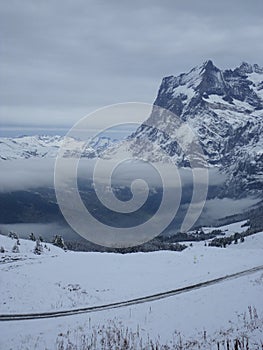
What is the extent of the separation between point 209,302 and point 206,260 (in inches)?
832

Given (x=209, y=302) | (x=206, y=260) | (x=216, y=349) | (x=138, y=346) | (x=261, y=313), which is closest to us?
(x=216, y=349)

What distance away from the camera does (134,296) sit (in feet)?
119

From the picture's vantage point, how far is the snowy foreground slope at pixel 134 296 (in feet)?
78.7

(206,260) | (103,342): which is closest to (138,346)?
(103,342)

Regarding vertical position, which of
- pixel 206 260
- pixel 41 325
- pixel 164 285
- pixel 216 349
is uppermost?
pixel 206 260

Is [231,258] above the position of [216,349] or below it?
above

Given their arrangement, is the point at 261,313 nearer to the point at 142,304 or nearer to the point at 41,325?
the point at 142,304

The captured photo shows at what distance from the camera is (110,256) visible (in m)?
54.1

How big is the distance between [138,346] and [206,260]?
31.0m

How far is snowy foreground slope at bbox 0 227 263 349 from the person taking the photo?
23984 mm

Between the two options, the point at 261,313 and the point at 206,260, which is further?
the point at 206,260

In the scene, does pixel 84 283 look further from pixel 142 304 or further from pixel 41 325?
→ pixel 41 325

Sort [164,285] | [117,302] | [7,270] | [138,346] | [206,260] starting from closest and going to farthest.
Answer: [138,346] < [117,302] < [164,285] < [7,270] < [206,260]

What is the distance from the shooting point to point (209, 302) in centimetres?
3075
